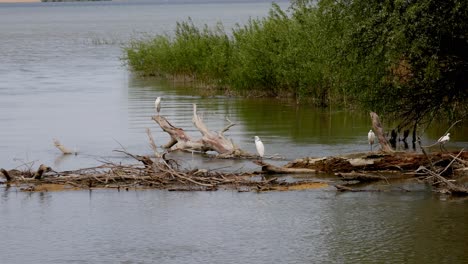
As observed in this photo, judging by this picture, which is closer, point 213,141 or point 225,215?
point 225,215

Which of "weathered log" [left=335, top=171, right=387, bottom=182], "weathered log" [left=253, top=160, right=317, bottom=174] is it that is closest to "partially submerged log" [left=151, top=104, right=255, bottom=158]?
"weathered log" [left=253, top=160, right=317, bottom=174]

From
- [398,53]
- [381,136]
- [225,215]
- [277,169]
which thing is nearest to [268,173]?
[277,169]

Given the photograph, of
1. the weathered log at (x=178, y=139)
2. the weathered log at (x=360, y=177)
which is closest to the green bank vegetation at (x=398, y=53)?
the weathered log at (x=360, y=177)

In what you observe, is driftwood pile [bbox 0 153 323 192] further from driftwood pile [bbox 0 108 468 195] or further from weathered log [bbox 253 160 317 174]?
weathered log [bbox 253 160 317 174]

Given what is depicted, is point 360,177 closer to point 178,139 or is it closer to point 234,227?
point 234,227

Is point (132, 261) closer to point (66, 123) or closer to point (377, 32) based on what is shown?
point (377, 32)

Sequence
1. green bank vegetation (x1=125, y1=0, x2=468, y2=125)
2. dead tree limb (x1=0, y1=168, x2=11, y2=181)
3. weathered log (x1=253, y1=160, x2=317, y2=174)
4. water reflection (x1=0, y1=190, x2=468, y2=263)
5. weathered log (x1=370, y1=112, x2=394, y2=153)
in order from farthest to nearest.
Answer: weathered log (x1=370, y1=112, x2=394, y2=153), weathered log (x1=253, y1=160, x2=317, y2=174), dead tree limb (x1=0, y1=168, x2=11, y2=181), green bank vegetation (x1=125, y1=0, x2=468, y2=125), water reflection (x1=0, y1=190, x2=468, y2=263)

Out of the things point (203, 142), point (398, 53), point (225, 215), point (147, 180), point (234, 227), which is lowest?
point (234, 227)

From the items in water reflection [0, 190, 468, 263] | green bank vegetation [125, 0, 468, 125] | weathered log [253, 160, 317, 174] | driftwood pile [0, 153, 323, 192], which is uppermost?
green bank vegetation [125, 0, 468, 125]

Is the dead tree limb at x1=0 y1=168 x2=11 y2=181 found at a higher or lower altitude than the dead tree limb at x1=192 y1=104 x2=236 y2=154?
lower

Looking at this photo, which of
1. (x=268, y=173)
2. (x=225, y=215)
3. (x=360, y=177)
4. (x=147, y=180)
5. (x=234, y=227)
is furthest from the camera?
(x=268, y=173)

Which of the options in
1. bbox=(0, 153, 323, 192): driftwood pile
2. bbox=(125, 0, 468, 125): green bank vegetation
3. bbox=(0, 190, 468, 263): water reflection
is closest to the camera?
bbox=(0, 190, 468, 263): water reflection

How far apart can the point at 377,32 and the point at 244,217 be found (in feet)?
15.8

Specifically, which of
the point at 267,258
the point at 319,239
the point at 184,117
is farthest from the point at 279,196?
the point at 184,117
